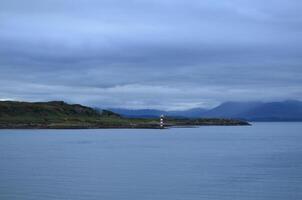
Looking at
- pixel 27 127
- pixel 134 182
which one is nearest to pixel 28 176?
pixel 134 182

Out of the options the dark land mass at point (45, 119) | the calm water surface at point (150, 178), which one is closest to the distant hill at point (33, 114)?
the dark land mass at point (45, 119)

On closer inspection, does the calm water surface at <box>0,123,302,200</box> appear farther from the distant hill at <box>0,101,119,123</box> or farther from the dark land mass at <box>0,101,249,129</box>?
the distant hill at <box>0,101,119,123</box>

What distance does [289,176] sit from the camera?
145 ft

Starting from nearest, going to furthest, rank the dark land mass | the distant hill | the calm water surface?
the calm water surface
the dark land mass
the distant hill

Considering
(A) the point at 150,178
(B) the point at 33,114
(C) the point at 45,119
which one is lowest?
(A) the point at 150,178

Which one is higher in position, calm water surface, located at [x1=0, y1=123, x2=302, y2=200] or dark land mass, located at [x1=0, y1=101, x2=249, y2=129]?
dark land mass, located at [x1=0, y1=101, x2=249, y2=129]

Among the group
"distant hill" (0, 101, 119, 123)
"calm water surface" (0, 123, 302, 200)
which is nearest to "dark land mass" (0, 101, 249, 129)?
"distant hill" (0, 101, 119, 123)

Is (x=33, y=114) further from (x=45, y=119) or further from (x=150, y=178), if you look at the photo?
(x=150, y=178)

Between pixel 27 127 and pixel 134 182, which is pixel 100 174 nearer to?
pixel 134 182

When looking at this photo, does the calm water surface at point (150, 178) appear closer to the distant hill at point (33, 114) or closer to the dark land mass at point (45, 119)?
the dark land mass at point (45, 119)

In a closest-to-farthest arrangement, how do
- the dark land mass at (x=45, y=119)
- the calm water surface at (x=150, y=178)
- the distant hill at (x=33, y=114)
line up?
the calm water surface at (x=150, y=178) → the dark land mass at (x=45, y=119) → the distant hill at (x=33, y=114)

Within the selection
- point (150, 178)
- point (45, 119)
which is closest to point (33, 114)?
point (45, 119)

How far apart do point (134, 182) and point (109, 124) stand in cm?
14120

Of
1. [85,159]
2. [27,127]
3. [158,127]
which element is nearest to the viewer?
[85,159]
